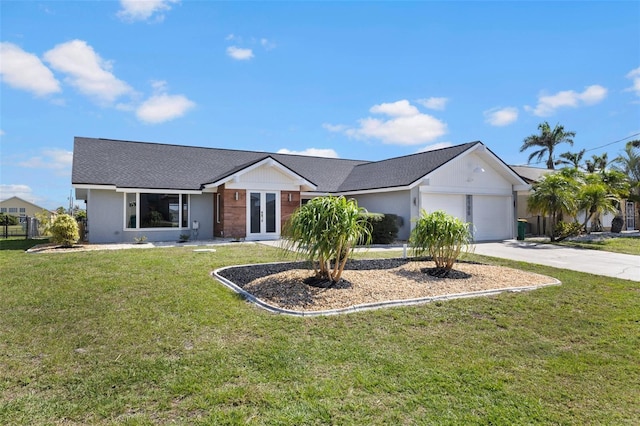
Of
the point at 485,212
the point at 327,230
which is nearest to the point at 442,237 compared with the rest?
the point at 327,230

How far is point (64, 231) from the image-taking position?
13.7m

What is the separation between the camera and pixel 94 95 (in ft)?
51.9

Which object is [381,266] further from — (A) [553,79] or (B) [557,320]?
(A) [553,79]

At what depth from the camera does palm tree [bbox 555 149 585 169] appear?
41.2m

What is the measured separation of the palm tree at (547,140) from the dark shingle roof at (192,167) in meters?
30.0

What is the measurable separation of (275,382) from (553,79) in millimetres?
21724

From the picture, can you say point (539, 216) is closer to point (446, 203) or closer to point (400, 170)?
point (446, 203)

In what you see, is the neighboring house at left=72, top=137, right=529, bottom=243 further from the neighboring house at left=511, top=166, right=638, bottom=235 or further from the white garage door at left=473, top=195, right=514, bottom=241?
the neighboring house at left=511, top=166, right=638, bottom=235

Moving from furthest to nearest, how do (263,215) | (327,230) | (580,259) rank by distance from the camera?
1. (263,215)
2. (580,259)
3. (327,230)

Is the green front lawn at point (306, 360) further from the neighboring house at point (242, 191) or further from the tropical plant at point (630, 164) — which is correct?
the tropical plant at point (630, 164)

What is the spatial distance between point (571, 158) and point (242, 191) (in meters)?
40.7

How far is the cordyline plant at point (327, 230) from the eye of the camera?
7.18 meters

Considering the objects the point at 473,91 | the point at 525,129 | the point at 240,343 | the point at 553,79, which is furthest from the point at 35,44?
the point at 525,129

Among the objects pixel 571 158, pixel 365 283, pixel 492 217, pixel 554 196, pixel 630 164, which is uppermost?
pixel 571 158
